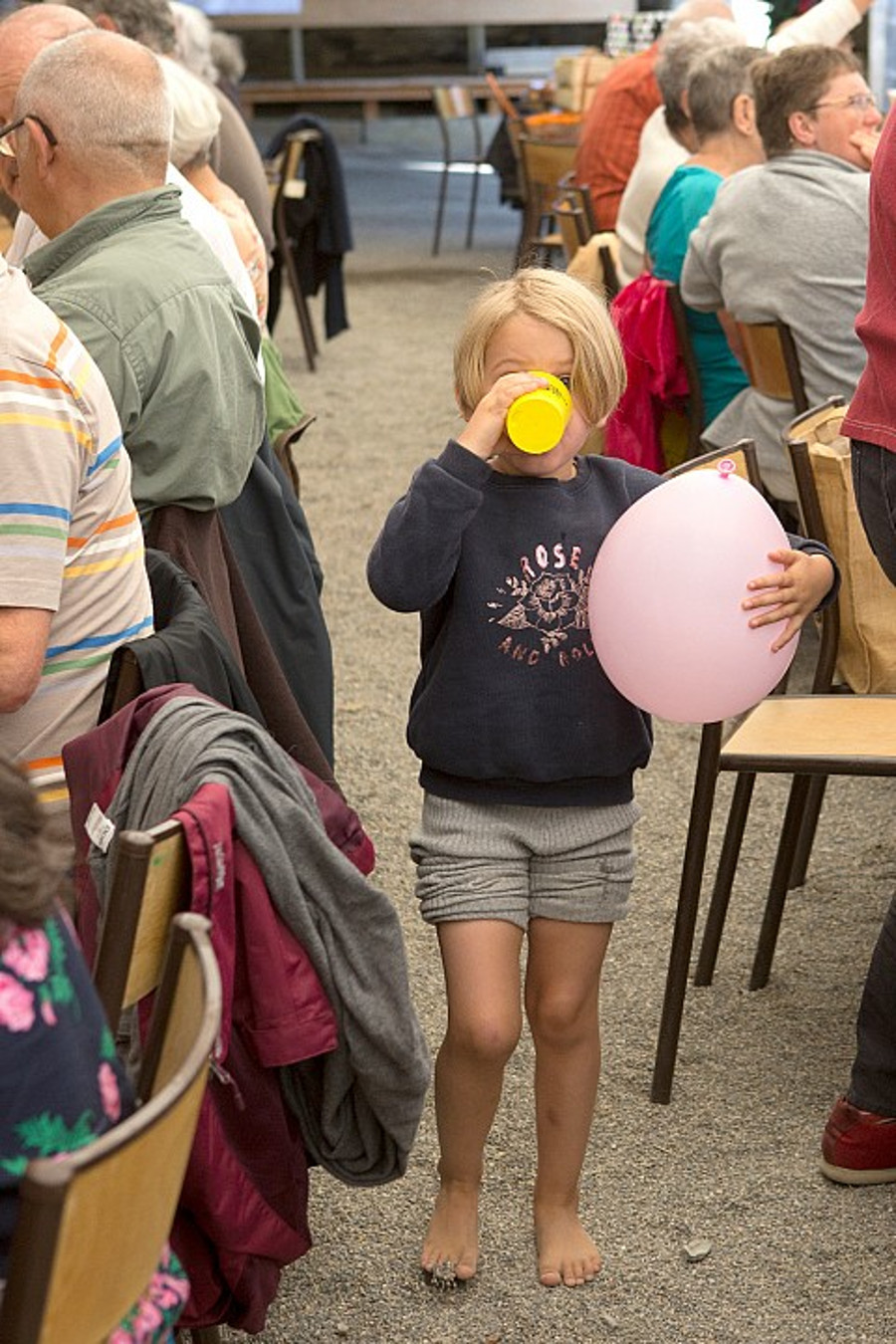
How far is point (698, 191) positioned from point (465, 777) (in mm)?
2857

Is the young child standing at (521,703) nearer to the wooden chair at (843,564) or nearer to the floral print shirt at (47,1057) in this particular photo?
the wooden chair at (843,564)

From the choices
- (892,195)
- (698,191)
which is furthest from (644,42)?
(892,195)

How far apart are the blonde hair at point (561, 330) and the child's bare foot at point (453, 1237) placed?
37.0 inches

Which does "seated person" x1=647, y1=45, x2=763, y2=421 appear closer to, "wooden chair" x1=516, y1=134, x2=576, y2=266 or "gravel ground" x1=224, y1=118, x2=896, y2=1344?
"gravel ground" x1=224, y1=118, x2=896, y2=1344

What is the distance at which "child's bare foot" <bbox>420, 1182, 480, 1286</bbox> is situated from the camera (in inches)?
91.8

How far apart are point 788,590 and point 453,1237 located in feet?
2.91

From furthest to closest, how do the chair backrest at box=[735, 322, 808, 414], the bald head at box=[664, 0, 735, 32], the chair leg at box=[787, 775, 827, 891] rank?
the bald head at box=[664, 0, 735, 32] < the chair backrest at box=[735, 322, 808, 414] < the chair leg at box=[787, 775, 827, 891]

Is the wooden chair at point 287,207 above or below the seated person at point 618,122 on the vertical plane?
below

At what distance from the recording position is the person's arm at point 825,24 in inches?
232

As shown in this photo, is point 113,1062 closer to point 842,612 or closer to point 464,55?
point 842,612

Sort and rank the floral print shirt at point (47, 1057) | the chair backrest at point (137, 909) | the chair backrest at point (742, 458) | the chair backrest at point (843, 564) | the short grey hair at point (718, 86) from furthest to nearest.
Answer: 1. the short grey hair at point (718, 86)
2. the chair backrest at point (843, 564)
3. the chair backrest at point (742, 458)
4. the chair backrest at point (137, 909)
5. the floral print shirt at point (47, 1057)

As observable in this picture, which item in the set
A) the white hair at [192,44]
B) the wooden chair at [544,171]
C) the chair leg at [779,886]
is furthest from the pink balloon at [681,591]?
the wooden chair at [544,171]

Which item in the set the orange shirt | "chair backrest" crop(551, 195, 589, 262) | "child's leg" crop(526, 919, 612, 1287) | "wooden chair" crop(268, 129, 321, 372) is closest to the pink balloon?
"child's leg" crop(526, 919, 612, 1287)

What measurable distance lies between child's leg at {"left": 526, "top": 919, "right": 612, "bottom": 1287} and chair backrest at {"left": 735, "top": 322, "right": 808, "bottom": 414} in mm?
2053
